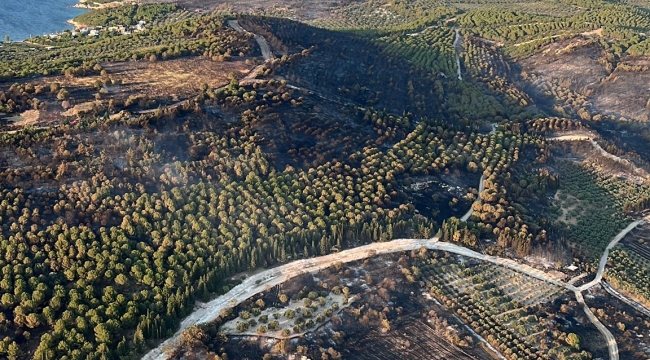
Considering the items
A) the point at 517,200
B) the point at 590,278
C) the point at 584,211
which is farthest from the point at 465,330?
the point at 584,211

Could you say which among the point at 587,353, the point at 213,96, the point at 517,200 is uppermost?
the point at 213,96

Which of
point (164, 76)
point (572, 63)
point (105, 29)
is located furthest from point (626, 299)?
point (105, 29)

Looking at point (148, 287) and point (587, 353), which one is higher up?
point (148, 287)

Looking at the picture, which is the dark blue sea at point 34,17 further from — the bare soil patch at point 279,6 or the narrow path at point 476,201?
the narrow path at point 476,201

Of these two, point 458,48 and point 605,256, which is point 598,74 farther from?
point 605,256

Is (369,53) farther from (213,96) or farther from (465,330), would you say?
(465,330)

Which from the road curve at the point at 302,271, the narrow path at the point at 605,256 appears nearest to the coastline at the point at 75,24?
the road curve at the point at 302,271
